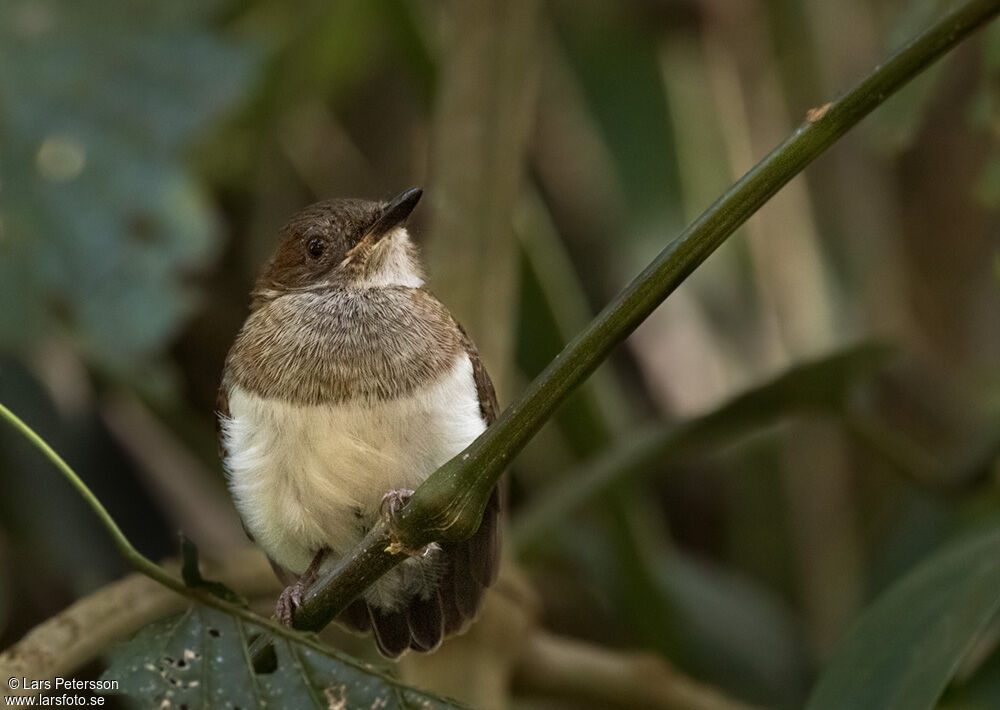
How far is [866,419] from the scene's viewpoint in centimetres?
302

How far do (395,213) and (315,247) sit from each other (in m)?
0.18

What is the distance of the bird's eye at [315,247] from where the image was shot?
2152 millimetres

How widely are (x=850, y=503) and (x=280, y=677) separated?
8.05 feet

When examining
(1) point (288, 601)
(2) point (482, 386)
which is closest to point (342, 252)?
(2) point (482, 386)

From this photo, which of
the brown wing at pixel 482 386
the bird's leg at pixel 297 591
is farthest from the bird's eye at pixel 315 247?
the bird's leg at pixel 297 591

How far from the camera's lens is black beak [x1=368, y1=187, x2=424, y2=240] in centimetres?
198

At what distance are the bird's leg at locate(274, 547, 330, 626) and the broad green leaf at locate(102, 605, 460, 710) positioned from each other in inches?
9.6

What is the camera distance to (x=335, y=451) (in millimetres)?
1782

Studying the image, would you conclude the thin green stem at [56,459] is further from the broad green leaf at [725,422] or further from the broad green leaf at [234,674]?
the broad green leaf at [725,422]

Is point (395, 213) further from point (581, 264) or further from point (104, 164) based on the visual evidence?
point (581, 264)

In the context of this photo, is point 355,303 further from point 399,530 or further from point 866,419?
point 866,419

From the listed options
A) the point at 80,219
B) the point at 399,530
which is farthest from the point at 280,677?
the point at 80,219
